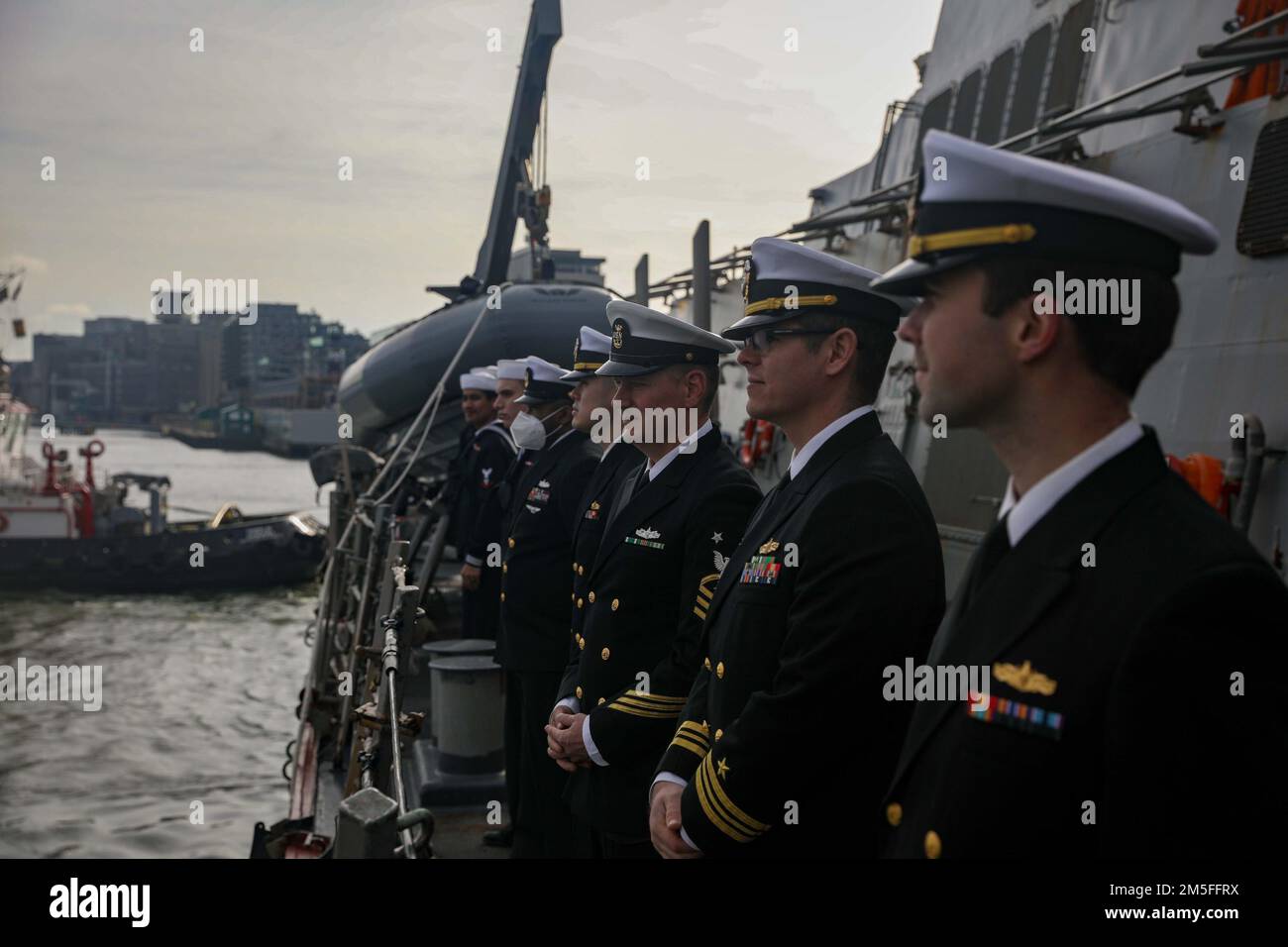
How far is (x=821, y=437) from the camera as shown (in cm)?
231

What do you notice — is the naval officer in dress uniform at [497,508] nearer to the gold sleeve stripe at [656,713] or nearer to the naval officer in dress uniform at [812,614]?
the gold sleeve stripe at [656,713]

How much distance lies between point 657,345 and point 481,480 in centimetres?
420

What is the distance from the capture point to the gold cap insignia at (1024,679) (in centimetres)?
135

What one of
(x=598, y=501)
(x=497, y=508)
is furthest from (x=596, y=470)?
(x=497, y=508)

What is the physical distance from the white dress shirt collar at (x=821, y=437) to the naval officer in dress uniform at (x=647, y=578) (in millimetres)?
593

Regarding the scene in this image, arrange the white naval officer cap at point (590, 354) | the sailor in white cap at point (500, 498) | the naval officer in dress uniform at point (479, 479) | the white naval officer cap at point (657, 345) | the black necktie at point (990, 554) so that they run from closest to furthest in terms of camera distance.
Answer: the black necktie at point (990, 554) < the white naval officer cap at point (657, 345) < the white naval officer cap at point (590, 354) < the sailor in white cap at point (500, 498) < the naval officer in dress uniform at point (479, 479)

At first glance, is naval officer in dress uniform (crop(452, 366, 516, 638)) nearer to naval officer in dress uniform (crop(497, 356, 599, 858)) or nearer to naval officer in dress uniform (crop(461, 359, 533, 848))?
naval officer in dress uniform (crop(461, 359, 533, 848))

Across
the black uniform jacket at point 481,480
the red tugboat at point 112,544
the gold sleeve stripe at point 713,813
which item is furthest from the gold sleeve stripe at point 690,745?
the red tugboat at point 112,544

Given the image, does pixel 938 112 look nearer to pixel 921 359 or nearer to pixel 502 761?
pixel 502 761

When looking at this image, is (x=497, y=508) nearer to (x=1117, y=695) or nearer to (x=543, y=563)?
(x=543, y=563)

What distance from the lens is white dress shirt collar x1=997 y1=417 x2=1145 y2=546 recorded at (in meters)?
1.39

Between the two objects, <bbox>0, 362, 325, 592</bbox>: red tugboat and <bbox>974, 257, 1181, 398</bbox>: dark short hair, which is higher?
<bbox>974, 257, 1181, 398</bbox>: dark short hair

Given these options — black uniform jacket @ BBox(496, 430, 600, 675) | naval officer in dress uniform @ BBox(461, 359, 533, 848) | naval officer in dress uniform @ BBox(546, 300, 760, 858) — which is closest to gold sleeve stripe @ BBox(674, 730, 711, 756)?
naval officer in dress uniform @ BBox(546, 300, 760, 858)

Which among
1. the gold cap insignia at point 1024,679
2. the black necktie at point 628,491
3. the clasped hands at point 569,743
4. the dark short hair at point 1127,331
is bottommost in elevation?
the clasped hands at point 569,743
